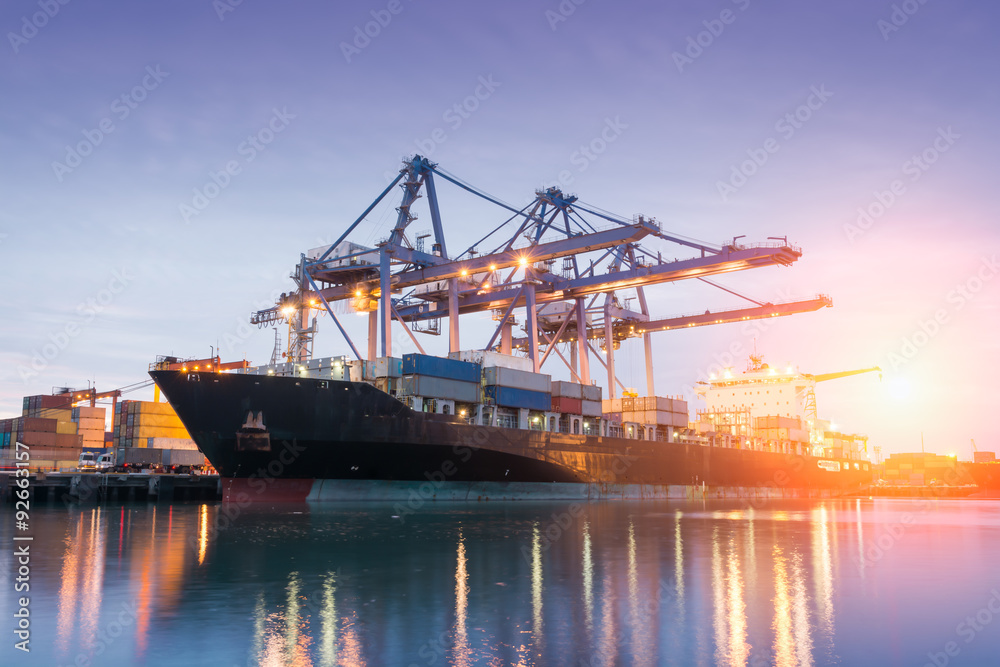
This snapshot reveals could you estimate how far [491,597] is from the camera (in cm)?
1166

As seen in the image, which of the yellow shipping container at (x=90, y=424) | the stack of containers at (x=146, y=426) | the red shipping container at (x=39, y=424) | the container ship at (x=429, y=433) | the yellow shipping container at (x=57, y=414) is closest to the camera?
the container ship at (x=429, y=433)

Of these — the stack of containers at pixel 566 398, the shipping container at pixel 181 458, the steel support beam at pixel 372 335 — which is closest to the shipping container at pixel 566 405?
the stack of containers at pixel 566 398

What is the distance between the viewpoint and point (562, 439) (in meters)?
41.8

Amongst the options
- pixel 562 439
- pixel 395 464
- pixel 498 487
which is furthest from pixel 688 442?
pixel 395 464

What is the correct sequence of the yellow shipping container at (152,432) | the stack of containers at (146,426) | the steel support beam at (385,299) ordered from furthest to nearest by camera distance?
the stack of containers at (146,426)
the yellow shipping container at (152,432)
the steel support beam at (385,299)

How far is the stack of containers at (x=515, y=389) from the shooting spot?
39.8 m

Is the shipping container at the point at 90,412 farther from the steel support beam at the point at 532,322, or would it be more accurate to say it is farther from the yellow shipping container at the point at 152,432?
the steel support beam at the point at 532,322

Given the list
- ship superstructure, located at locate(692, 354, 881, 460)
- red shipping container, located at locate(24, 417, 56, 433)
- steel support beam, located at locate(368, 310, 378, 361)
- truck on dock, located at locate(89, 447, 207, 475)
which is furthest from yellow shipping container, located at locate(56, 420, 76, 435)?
ship superstructure, located at locate(692, 354, 881, 460)

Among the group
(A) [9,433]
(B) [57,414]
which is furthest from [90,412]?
(A) [9,433]

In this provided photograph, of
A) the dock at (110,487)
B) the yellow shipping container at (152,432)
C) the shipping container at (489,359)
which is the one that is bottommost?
the dock at (110,487)

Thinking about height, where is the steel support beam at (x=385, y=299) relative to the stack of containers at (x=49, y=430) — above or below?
above

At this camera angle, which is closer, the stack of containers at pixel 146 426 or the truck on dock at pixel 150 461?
the truck on dock at pixel 150 461

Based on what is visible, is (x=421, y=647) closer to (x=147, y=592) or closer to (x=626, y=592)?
(x=626, y=592)

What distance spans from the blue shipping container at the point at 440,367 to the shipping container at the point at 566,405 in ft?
21.4
